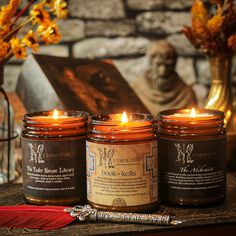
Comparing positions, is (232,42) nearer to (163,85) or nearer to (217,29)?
(217,29)

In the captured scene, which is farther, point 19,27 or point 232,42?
point 232,42

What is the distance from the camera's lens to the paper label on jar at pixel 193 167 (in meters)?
0.76

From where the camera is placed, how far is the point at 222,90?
1201mm

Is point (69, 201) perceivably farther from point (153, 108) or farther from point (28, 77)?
point (153, 108)

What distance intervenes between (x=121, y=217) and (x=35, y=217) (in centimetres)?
12

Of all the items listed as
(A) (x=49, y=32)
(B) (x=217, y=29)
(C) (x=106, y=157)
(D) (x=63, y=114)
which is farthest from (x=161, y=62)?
(C) (x=106, y=157)

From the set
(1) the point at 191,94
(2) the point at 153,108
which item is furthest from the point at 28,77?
(1) the point at 191,94

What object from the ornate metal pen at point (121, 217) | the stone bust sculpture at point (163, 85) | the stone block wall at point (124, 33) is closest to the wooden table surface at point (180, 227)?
the ornate metal pen at point (121, 217)

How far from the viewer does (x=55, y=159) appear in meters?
0.77

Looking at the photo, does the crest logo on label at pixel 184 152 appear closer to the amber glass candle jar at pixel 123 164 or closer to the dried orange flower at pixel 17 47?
the amber glass candle jar at pixel 123 164

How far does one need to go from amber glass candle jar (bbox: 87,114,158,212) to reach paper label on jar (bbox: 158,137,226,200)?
3 centimetres

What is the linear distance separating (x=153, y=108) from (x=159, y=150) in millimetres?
665

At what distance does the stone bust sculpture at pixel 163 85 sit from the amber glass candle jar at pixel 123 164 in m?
0.70

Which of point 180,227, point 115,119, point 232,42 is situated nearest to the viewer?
point 180,227
